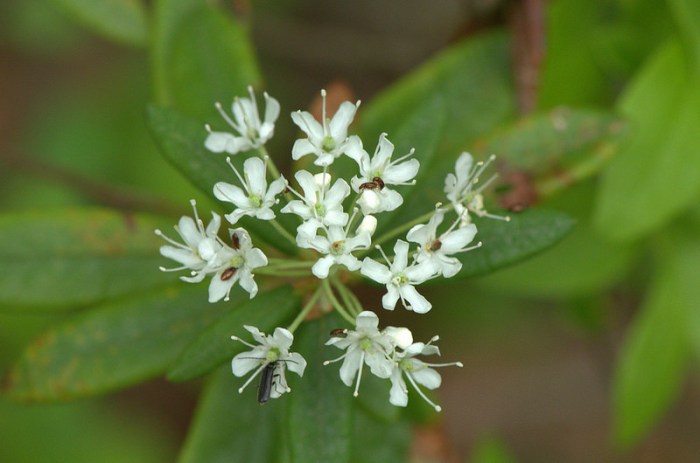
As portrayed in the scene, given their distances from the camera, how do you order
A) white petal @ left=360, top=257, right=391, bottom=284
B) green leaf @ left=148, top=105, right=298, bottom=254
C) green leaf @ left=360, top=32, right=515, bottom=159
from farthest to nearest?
green leaf @ left=360, top=32, right=515, bottom=159
green leaf @ left=148, top=105, right=298, bottom=254
white petal @ left=360, top=257, right=391, bottom=284

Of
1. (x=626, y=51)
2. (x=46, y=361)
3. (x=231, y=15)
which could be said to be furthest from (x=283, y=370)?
(x=626, y=51)

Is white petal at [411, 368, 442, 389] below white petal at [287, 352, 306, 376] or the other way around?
the other way around

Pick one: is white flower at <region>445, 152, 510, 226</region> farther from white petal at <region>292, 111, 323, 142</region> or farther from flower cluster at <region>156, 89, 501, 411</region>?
white petal at <region>292, 111, 323, 142</region>

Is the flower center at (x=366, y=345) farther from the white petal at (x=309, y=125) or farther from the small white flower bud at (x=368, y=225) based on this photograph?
the white petal at (x=309, y=125)

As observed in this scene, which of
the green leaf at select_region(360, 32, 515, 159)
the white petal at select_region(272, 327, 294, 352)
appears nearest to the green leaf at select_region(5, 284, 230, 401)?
the white petal at select_region(272, 327, 294, 352)

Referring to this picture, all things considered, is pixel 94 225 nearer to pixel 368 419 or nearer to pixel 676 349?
pixel 368 419

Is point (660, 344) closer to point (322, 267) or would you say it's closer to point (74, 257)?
point (322, 267)

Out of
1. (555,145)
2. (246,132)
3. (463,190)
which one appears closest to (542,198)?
(555,145)
